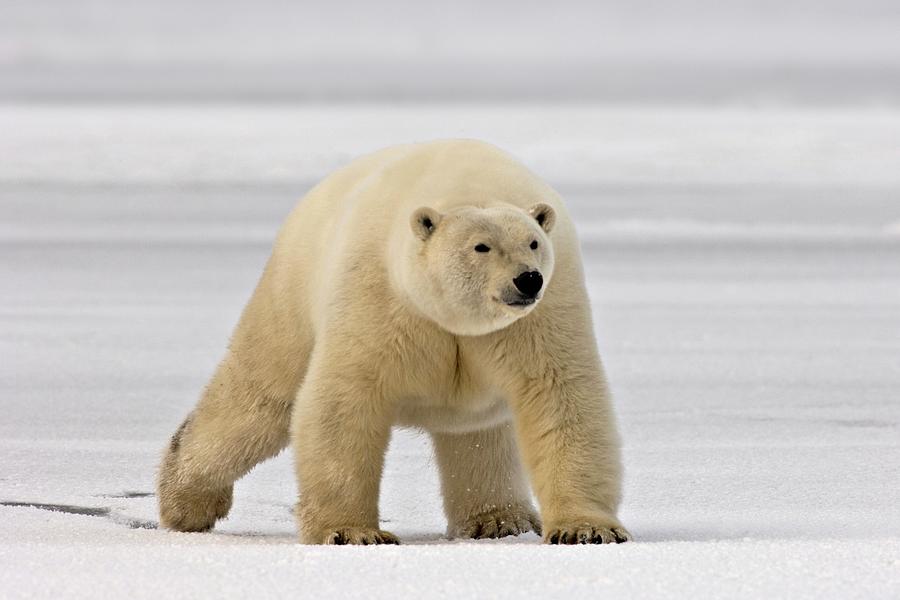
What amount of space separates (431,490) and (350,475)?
4.31 feet

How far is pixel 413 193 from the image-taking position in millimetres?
3898

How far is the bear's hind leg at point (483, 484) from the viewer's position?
449 cm

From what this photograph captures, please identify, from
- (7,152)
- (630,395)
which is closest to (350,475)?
(630,395)

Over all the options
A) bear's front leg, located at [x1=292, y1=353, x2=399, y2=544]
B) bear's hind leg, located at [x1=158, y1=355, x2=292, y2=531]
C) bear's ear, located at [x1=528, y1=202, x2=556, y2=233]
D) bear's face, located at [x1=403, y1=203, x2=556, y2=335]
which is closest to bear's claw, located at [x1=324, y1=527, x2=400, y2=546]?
bear's front leg, located at [x1=292, y1=353, x2=399, y2=544]

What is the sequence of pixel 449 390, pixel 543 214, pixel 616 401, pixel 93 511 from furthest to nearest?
pixel 616 401 < pixel 93 511 < pixel 449 390 < pixel 543 214

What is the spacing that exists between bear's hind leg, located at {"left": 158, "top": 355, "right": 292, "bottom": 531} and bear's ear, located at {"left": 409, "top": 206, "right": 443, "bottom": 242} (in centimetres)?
94

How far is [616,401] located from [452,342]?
8.43ft

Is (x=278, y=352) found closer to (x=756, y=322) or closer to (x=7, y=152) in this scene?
(x=756, y=322)

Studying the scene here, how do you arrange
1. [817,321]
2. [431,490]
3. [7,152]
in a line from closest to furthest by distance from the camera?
[431,490], [817,321], [7,152]

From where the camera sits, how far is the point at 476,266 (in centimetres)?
359

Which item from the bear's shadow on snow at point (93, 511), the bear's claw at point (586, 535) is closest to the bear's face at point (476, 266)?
the bear's claw at point (586, 535)

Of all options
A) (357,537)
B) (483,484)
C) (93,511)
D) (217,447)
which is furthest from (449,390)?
(93,511)

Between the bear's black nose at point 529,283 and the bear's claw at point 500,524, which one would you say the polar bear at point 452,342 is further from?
the bear's claw at point 500,524

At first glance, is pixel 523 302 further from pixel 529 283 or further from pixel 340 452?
pixel 340 452
